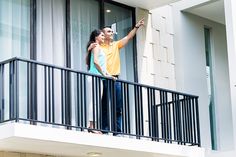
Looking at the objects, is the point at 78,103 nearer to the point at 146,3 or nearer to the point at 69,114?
the point at 69,114

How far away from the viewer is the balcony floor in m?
7.98

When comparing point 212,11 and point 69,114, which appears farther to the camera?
point 212,11

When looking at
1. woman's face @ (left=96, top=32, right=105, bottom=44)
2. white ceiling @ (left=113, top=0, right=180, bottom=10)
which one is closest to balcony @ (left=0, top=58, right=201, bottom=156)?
woman's face @ (left=96, top=32, right=105, bottom=44)

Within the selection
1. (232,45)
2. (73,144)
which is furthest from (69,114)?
(232,45)

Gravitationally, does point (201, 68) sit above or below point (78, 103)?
above

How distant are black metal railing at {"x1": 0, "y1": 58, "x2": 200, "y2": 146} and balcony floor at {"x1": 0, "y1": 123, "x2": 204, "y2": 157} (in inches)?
5.7

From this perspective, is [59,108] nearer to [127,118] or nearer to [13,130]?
[127,118]

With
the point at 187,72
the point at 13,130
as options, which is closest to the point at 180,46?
the point at 187,72

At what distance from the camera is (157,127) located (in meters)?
9.91

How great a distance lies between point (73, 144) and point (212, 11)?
15.2 ft

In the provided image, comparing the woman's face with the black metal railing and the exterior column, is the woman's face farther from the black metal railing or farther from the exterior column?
the exterior column

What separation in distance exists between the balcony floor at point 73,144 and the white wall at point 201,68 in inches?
69.8

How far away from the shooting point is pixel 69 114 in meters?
8.98

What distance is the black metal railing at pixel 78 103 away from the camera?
27.5ft
